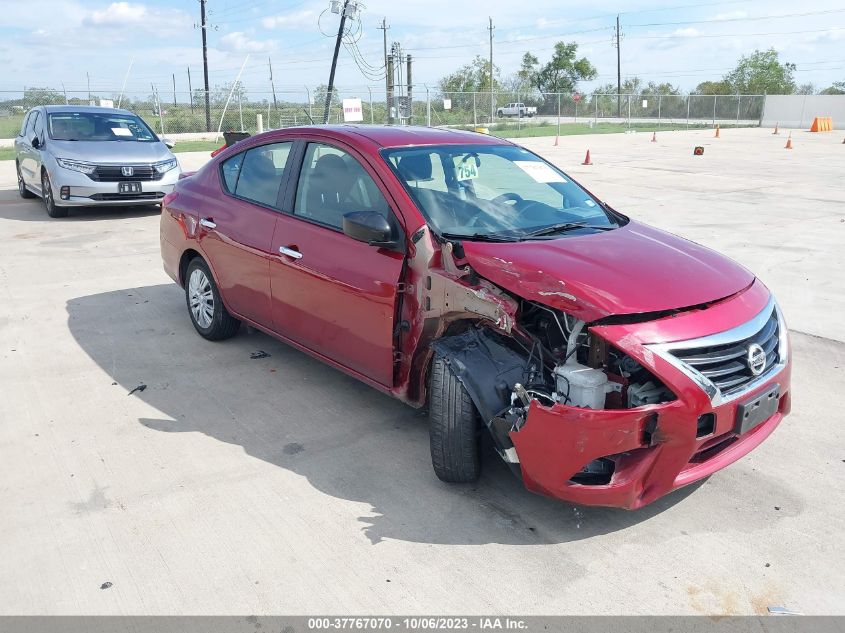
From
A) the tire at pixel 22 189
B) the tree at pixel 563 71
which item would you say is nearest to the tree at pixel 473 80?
the tree at pixel 563 71

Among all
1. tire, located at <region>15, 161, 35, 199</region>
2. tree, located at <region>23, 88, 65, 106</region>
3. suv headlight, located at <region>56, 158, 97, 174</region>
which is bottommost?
tire, located at <region>15, 161, 35, 199</region>

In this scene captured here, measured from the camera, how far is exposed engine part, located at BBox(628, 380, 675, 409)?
3.05m

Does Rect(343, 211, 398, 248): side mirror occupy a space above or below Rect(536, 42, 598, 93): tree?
below

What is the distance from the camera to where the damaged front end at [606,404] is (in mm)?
2975

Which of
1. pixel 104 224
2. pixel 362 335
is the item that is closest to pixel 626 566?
pixel 362 335

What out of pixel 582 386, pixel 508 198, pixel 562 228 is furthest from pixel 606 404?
pixel 508 198

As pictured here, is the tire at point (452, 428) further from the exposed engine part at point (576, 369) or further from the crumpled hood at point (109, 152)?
the crumpled hood at point (109, 152)

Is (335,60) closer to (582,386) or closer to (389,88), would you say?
(389,88)

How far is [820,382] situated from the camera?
507 centimetres

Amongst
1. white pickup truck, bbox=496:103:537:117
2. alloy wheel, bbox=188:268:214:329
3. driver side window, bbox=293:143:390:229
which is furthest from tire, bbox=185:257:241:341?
white pickup truck, bbox=496:103:537:117

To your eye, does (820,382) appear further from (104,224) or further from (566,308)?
(104,224)

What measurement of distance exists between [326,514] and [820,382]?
3588mm

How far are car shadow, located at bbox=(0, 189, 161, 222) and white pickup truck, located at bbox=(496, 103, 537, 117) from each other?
3622 cm

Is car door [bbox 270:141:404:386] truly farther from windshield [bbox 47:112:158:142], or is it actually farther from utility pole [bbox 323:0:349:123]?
utility pole [bbox 323:0:349:123]
